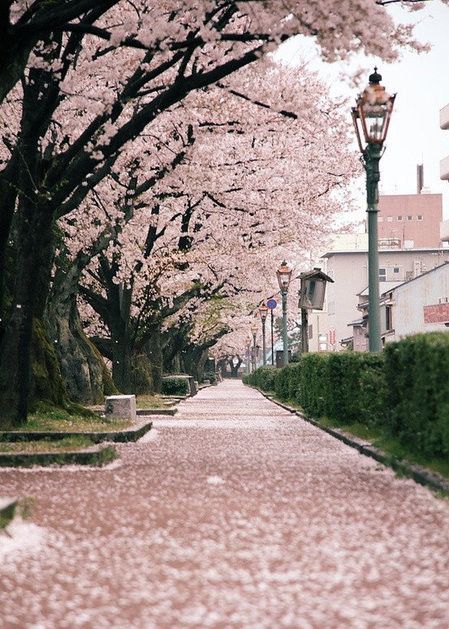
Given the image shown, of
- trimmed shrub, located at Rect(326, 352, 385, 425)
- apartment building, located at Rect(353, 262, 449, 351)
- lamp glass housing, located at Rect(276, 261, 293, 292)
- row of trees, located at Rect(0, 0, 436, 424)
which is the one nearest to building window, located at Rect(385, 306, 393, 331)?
apartment building, located at Rect(353, 262, 449, 351)

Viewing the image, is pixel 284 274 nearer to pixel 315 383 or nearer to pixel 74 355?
pixel 74 355

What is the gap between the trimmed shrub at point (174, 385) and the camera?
47719 millimetres

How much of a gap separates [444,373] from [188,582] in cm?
575

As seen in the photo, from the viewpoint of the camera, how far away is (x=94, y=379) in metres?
30.9

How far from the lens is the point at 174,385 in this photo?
4803 cm

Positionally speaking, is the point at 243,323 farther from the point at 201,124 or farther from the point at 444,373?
the point at 444,373

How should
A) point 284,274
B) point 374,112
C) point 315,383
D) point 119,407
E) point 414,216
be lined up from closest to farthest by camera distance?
point 374,112
point 119,407
point 315,383
point 284,274
point 414,216

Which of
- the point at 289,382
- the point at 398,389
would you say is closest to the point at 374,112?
the point at 398,389

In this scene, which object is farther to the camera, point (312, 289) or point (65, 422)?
point (312, 289)

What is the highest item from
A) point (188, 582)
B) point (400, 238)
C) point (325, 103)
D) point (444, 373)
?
point (400, 238)

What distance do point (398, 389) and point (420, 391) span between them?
193 cm

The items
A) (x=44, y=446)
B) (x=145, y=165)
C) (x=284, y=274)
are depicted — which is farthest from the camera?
(x=284, y=274)

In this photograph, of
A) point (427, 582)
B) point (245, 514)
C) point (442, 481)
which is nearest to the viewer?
point (427, 582)

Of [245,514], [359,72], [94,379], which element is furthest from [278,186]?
[245,514]
